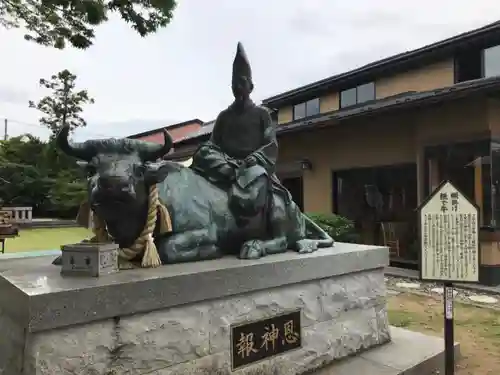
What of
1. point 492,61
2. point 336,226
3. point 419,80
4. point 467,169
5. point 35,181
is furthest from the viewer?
point 35,181

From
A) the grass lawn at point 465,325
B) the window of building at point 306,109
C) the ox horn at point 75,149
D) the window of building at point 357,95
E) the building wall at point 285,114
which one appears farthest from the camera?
the building wall at point 285,114

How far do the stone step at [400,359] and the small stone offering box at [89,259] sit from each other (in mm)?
1948

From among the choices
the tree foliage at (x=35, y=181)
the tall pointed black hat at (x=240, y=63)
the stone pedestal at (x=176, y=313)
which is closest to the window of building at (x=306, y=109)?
the tall pointed black hat at (x=240, y=63)

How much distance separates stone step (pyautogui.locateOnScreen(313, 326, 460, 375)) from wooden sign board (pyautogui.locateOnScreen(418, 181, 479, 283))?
86 cm

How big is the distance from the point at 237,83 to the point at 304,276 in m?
1.86

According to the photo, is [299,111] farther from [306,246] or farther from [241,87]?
[306,246]

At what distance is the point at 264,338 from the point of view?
10.6ft

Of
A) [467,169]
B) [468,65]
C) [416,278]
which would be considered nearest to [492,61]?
[468,65]

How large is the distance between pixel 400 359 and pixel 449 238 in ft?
4.04

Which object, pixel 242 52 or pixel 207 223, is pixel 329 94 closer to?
pixel 242 52

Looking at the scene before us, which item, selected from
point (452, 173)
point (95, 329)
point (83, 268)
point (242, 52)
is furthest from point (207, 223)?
point (452, 173)

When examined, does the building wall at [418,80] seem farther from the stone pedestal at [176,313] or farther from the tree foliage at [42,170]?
the tree foliage at [42,170]

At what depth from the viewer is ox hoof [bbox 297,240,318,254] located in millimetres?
3877

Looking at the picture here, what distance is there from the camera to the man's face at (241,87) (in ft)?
13.1
